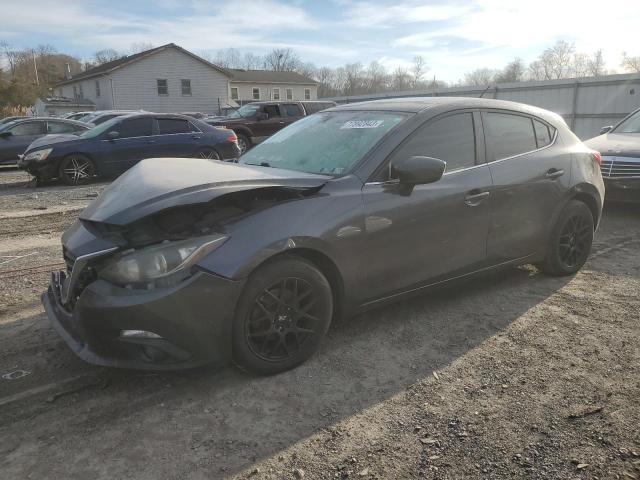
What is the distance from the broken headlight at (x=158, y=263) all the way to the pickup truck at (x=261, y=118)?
15661 mm

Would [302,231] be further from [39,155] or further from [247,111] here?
[247,111]

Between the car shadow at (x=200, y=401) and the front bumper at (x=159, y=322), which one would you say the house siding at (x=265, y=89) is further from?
the front bumper at (x=159, y=322)

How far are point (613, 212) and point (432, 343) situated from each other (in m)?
6.07

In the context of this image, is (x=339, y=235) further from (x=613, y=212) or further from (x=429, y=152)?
(x=613, y=212)

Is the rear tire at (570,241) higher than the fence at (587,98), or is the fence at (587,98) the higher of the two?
the fence at (587,98)

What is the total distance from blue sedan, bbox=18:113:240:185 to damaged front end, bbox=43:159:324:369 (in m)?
9.24

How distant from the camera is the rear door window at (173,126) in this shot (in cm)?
1249

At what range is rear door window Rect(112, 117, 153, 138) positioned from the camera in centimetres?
1198

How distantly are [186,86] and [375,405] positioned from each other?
40.2m

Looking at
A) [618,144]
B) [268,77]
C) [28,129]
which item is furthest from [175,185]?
[268,77]

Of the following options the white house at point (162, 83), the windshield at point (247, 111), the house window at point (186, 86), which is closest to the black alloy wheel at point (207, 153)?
the windshield at point (247, 111)

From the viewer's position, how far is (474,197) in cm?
406

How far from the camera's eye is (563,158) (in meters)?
4.80

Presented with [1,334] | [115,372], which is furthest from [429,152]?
[1,334]
